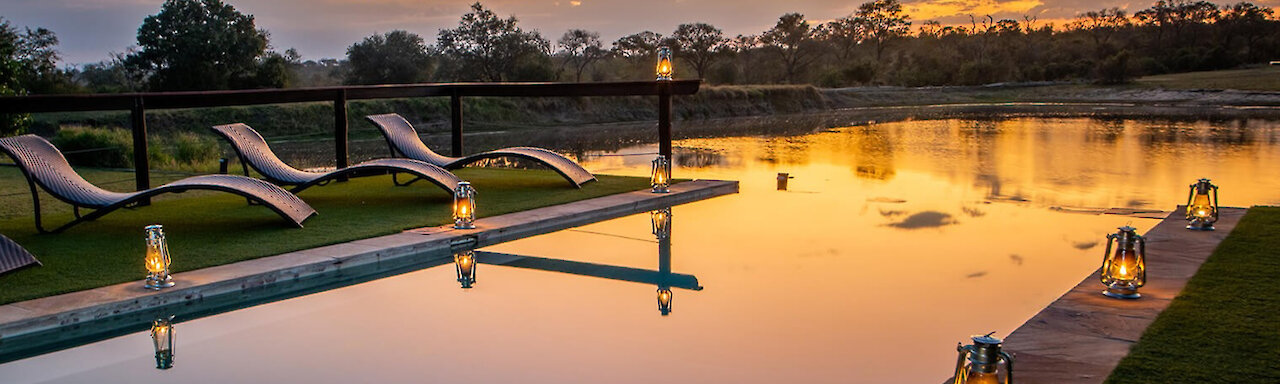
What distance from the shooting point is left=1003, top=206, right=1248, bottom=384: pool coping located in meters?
3.46

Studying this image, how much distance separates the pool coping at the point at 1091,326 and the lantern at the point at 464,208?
11.5 ft

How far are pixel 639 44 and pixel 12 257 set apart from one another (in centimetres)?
4408

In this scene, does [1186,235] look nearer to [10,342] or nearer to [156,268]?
[156,268]

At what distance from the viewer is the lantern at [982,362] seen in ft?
9.00

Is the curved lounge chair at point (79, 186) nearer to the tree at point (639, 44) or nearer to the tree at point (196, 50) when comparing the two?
the tree at point (196, 50)

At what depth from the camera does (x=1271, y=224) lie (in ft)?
21.5

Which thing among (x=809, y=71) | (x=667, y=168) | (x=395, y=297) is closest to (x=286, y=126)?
(x=667, y=168)

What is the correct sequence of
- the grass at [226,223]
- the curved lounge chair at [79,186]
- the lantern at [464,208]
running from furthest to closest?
the lantern at [464,208] → the curved lounge chair at [79,186] → the grass at [226,223]

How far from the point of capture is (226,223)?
21.9 ft

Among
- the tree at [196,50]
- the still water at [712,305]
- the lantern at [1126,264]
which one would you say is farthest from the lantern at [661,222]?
the tree at [196,50]

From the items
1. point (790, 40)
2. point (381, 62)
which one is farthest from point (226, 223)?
point (790, 40)

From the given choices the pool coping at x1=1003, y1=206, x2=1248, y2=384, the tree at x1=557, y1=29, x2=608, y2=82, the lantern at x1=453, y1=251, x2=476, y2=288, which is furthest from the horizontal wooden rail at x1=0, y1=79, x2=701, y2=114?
the tree at x1=557, y1=29, x2=608, y2=82

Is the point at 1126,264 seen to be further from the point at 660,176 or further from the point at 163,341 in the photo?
the point at 660,176

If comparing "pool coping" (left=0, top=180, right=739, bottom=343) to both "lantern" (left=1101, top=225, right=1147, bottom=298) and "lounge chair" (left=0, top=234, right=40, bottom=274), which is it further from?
"lantern" (left=1101, top=225, right=1147, bottom=298)
